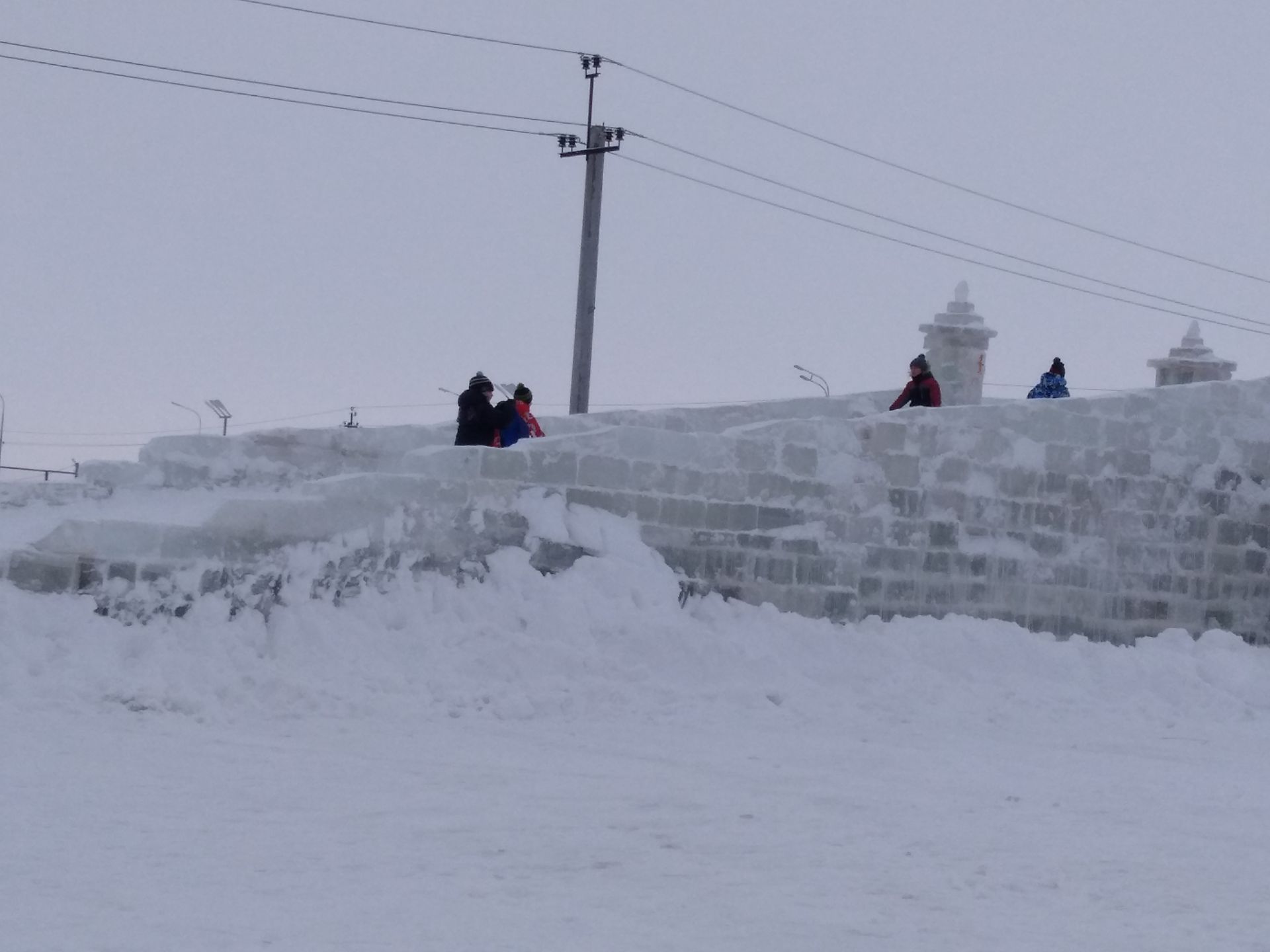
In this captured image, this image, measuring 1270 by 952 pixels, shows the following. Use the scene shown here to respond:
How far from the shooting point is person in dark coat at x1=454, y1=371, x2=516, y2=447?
13180 mm

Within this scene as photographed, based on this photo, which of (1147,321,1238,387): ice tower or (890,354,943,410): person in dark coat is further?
(1147,321,1238,387): ice tower

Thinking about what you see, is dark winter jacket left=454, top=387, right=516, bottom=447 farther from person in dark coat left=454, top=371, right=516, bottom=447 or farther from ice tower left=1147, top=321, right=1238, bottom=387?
ice tower left=1147, top=321, right=1238, bottom=387

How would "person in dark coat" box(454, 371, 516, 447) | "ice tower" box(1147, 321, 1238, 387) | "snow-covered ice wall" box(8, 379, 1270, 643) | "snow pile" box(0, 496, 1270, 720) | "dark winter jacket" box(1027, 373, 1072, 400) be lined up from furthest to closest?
"ice tower" box(1147, 321, 1238, 387)
"dark winter jacket" box(1027, 373, 1072, 400)
"person in dark coat" box(454, 371, 516, 447)
"snow-covered ice wall" box(8, 379, 1270, 643)
"snow pile" box(0, 496, 1270, 720)

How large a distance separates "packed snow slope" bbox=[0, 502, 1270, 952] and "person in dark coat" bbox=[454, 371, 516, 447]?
5.77 feet

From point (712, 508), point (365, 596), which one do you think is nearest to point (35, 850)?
point (365, 596)

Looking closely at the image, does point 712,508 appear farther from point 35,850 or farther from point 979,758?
point 35,850

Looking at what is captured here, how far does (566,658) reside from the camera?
1053cm

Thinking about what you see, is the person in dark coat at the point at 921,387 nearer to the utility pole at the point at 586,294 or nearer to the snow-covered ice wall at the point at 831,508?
the snow-covered ice wall at the point at 831,508

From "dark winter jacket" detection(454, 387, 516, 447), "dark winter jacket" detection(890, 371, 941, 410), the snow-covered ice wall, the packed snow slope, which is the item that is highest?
"dark winter jacket" detection(890, 371, 941, 410)

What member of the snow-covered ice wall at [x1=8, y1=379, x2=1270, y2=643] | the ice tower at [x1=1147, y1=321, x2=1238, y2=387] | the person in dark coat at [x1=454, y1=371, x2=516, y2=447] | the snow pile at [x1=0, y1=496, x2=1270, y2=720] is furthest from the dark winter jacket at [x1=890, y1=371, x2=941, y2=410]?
the ice tower at [x1=1147, y1=321, x2=1238, y2=387]

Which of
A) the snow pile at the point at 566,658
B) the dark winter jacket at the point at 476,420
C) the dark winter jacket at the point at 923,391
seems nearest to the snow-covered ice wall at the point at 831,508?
the snow pile at the point at 566,658

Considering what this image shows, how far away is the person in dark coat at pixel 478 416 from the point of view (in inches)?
519

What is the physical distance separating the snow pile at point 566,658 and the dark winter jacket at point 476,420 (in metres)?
1.74

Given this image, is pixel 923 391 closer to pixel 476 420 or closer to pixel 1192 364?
pixel 476 420
